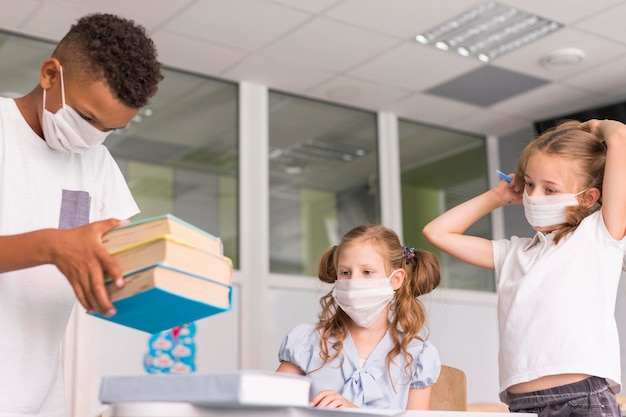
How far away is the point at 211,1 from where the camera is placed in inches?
151

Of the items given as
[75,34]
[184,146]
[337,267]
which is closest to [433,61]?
[184,146]

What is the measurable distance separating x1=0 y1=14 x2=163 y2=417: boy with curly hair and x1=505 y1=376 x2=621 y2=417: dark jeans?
0.92 meters

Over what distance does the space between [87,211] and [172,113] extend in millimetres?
3303

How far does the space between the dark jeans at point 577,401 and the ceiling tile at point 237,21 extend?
2.67 meters

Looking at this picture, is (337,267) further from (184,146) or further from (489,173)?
(489,173)

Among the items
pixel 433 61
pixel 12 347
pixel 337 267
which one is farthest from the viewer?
pixel 433 61

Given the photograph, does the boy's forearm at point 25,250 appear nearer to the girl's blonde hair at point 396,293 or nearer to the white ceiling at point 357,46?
the girl's blonde hair at point 396,293

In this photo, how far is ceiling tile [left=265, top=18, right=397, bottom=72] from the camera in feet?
13.6

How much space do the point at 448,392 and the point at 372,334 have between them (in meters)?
0.29

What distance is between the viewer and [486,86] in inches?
194

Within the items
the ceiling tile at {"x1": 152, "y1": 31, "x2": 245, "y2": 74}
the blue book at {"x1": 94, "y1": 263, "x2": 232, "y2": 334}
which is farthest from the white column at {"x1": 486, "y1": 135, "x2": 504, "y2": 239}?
the blue book at {"x1": 94, "y1": 263, "x2": 232, "y2": 334}

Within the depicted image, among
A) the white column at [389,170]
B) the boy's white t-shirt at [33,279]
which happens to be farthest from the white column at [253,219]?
the boy's white t-shirt at [33,279]

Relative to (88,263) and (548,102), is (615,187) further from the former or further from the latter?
(548,102)

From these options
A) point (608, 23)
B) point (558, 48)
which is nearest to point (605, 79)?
point (558, 48)
